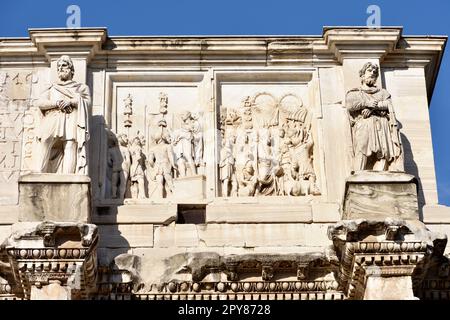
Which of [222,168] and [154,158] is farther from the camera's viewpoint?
[154,158]

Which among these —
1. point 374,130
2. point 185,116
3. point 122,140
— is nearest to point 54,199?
point 122,140

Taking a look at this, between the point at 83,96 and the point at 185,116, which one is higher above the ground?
the point at 83,96

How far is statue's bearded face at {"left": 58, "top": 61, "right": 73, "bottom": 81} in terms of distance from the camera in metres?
19.0

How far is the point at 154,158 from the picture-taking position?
1933cm

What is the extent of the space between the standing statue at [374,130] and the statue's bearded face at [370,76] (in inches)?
4.7

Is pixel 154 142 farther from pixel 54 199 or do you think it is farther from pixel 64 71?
pixel 54 199

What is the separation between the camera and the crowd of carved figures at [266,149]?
1911 cm

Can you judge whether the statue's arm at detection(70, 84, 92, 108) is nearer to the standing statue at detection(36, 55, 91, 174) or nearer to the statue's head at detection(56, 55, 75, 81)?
the standing statue at detection(36, 55, 91, 174)

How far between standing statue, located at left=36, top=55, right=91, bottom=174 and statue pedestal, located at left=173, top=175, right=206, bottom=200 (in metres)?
1.38

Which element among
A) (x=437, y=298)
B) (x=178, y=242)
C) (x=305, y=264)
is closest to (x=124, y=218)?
Result: (x=178, y=242)

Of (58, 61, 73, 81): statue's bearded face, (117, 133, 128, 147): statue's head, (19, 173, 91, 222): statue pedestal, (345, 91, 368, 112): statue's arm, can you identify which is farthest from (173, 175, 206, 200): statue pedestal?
(345, 91, 368, 112): statue's arm

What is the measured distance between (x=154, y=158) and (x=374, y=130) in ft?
9.69

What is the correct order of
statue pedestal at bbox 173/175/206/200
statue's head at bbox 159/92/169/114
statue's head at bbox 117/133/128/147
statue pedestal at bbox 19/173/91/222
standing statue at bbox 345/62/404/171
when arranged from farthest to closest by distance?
statue's head at bbox 159/92/169/114
statue's head at bbox 117/133/128/147
statue pedestal at bbox 173/175/206/200
standing statue at bbox 345/62/404/171
statue pedestal at bbox 19/173/91/222

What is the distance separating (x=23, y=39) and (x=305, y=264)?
5.23 m
